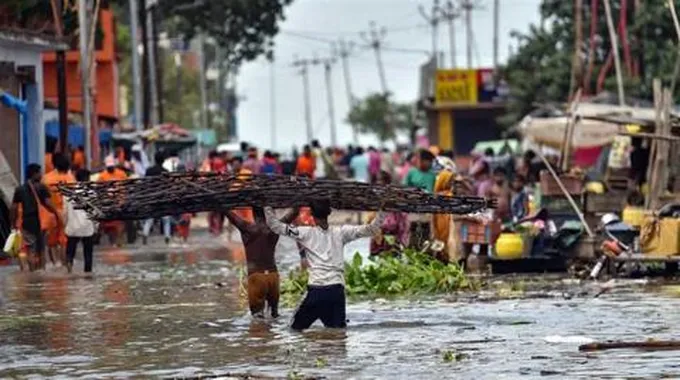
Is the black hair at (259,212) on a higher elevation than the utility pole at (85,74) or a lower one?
lower

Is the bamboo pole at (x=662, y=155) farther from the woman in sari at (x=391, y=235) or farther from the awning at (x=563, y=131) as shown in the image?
the awning at (x=563, y=131)

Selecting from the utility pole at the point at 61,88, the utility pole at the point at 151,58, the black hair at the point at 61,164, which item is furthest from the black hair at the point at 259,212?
the utility pole at the point at 151,58

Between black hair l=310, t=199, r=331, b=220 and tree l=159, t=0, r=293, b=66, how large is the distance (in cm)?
4208

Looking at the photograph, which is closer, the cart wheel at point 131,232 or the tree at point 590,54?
the cart wheel at point 131,232

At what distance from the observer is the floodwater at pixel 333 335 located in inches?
574

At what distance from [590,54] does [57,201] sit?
21.1 metres

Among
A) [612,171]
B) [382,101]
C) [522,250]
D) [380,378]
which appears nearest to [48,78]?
[612,171]

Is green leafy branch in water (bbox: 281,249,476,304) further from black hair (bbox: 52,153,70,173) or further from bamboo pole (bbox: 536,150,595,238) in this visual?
black hair (bbox: 52,153,70,173)

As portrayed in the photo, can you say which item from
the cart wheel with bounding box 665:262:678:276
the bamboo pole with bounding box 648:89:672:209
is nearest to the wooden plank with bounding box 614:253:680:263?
the cart wheel with bounding box 665:262:678:276

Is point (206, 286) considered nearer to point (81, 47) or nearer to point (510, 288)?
point (510, 288)

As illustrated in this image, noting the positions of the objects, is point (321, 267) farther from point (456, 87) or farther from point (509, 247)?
point (456, 87)

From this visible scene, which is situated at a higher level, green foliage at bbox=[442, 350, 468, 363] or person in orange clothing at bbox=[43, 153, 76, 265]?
person in orange clothing at bbox=[43, 153, 76, 265]

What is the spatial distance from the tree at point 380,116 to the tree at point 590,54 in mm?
80845

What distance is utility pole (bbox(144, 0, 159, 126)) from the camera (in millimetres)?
53119
